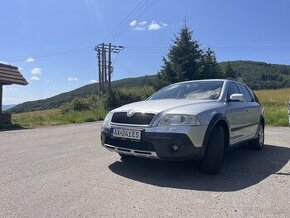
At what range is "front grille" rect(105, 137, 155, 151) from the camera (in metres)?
5.24

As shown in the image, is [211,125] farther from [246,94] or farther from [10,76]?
[10,76]

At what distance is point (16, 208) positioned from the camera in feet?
13.0

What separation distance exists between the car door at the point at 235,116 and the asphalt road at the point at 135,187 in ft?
1.63

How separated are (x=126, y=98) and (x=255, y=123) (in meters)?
33.2

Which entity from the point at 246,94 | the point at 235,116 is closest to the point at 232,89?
the point at 235,116

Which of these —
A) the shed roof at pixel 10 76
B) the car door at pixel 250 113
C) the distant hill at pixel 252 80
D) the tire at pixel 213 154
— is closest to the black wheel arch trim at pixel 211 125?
the tire at pixel 213 154

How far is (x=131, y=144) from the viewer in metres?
5.41

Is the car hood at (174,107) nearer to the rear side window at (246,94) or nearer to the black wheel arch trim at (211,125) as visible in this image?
the black wheel arch trim at (211,125)

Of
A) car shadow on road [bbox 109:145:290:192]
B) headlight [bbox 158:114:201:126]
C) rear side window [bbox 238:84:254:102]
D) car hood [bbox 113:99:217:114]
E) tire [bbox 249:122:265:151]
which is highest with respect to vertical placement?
rear side window [bbox 238:84:254:102]

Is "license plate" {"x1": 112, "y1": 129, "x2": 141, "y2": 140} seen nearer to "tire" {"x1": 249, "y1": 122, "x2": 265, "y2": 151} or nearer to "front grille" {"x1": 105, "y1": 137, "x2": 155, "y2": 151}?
"front grille" {"x1": 105, "y1": 137, "x2": 155, "y2": 151}

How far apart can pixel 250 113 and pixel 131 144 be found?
3.09m

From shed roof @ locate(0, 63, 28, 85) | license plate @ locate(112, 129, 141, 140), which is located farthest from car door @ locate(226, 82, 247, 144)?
shed roof @ locate(0, 63, 28, 85)

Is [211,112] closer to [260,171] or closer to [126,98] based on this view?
[260,171]

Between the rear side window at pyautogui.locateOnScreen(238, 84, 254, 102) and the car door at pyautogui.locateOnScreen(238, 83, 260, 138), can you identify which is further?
the rear side window at pyautogui.locateOnScreen(238, 84, 254, 102)
